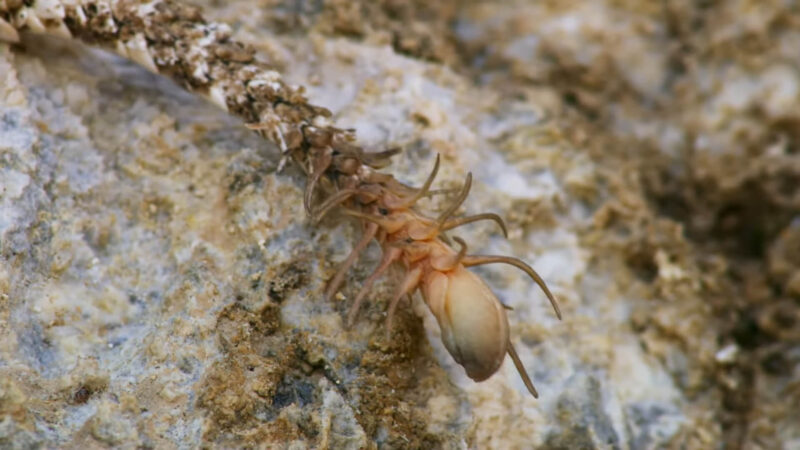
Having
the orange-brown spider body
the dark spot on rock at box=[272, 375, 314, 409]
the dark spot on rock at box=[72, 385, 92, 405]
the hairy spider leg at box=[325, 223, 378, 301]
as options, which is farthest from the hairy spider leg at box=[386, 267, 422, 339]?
the dark spot on rock at box=[72, 385, 92, 405]

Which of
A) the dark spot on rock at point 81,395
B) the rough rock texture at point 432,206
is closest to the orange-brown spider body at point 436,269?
the rough rock texture at point 432,206

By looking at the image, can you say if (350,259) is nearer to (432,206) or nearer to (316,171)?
(316,171)

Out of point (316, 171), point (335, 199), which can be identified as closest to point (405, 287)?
point (335, 199)

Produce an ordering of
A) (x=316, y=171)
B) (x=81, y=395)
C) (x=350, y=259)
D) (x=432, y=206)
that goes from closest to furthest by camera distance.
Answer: (x=81, y=395), (x=350, y=259), (x=316, y=171), (x=432, y=206)

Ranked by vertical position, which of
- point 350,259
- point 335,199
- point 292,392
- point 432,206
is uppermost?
point 432,206

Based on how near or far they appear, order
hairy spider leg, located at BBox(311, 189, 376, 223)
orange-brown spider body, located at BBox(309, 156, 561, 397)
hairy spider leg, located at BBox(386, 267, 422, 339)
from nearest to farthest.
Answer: orange-brown spider body, located at BBox(309, 156, 561, 397) < hairy spider leg, located at BBox(386, 267, 422, 339) < hairy spider leg, located at BBox(311, 189, 376, 223)

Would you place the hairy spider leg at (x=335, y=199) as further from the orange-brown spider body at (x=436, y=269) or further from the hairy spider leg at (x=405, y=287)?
the hairy spider leg at (x=405, y=287)

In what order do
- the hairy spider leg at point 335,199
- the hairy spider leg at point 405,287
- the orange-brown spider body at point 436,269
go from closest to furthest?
the orange-brown spider body at point 436,269 → the hairy spider leg at point 405,287 → the hairy spider leg at point 335,199

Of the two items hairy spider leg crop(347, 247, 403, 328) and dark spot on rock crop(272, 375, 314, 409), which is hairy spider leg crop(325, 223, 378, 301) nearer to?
hairy spider leg crop(347, 247, 403, 328)
